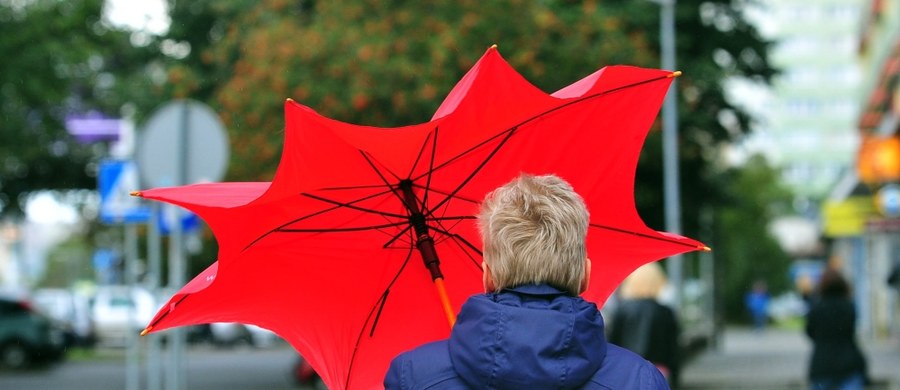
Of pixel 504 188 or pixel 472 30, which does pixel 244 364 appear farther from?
pixel 504 188

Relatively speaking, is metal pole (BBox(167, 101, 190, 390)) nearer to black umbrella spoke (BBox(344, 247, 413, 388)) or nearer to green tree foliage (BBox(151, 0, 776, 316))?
black umbrella spoke (BBox(344, 247, 413, 388))

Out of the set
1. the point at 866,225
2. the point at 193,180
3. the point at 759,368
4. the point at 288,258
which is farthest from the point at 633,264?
the point at 759,368

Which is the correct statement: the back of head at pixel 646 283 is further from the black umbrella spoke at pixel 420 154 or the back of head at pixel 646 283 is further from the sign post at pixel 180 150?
the black umbrella spoke at pixel 420 154

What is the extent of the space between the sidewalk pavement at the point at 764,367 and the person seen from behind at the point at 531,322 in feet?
45.5

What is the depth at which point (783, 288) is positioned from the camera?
66375 mm

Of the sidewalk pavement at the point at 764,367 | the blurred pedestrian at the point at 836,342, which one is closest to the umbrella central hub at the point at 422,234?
the blurred pedestrian at the point at 836,342

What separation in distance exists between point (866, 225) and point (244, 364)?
Answer: 13667mm

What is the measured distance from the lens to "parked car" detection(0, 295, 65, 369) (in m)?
29.1

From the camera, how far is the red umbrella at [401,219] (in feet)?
11.8

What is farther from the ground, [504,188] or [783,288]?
[504,188]

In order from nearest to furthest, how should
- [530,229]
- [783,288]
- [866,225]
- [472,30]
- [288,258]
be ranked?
[530,229] < [288,258] < [472,30] < [866,225] < [783,288]

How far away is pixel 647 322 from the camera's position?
9477 millimetres

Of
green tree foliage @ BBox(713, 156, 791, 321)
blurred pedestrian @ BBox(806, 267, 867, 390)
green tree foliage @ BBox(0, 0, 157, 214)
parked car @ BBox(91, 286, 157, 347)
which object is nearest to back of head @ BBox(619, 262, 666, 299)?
blurred pedestrian @ BBox(806, 267, 867, 390)

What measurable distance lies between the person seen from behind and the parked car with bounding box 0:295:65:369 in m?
27.8
